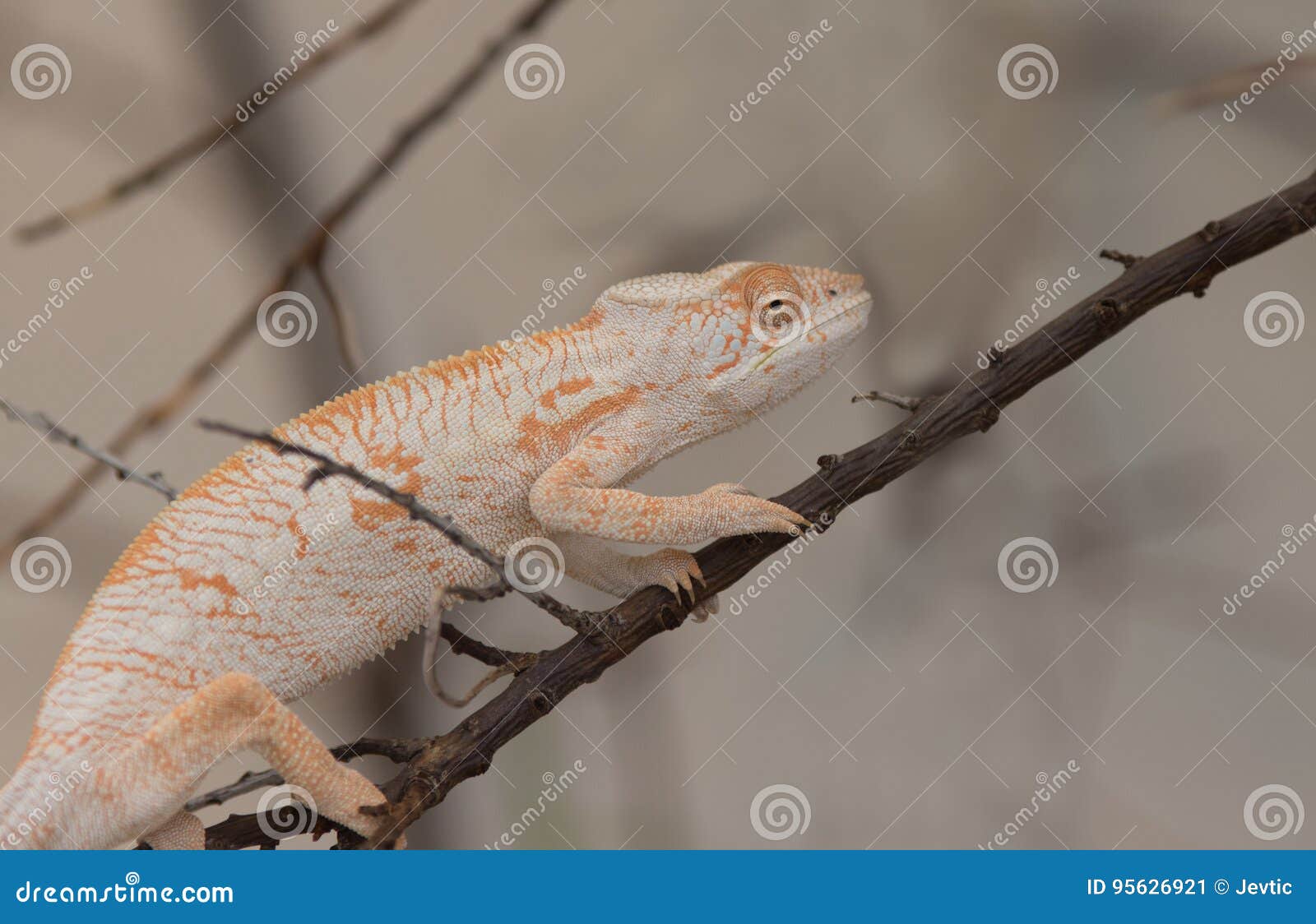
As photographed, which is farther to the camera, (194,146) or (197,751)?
(194,146)

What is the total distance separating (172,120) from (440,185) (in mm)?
687

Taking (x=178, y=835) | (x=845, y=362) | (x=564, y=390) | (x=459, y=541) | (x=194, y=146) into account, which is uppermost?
(x=194, y=146)

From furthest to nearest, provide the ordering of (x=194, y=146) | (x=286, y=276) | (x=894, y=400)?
(x=194, y=146) → (x=286, y=276) → (x=894, y=400)

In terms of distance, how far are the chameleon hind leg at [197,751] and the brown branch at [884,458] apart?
0.58 feet

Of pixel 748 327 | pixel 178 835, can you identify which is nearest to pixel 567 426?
pixel 748 327

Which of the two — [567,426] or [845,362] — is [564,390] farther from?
[845,362]

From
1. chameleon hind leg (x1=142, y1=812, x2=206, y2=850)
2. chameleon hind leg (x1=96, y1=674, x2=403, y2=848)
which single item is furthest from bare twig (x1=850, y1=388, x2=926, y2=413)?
chameleon hind leg (x1=142, y1=812, x2=206, y2=850)

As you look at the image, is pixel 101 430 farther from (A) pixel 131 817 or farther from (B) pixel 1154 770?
(B) pixel 1154 770

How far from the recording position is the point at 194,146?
2.62 meters

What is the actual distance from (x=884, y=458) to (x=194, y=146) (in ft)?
6.01

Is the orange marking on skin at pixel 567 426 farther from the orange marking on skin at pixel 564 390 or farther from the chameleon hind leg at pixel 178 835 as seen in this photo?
the chameleon hind leg at pixel 178 835

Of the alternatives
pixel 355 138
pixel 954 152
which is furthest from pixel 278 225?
pixel 954 152

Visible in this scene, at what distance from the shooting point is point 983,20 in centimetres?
312

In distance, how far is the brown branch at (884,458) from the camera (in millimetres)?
1802
